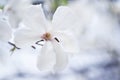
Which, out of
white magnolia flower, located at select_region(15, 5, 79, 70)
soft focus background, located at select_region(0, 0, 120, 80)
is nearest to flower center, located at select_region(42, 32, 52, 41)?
white magnolia flower, located at select_region(15, 5, 79, 70)

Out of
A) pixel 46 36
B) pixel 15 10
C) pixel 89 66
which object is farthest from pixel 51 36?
pixel 89 66

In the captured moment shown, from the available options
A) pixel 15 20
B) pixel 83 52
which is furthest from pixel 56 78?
pixel 15 20

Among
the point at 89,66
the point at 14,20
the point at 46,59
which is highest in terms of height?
the point at 89,66

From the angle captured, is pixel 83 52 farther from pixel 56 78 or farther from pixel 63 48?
pixel 63 48

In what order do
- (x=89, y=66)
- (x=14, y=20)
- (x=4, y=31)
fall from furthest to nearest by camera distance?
1. (x=89, y=66)
2. (x=14, y=20)
3. (x=4, y=31)

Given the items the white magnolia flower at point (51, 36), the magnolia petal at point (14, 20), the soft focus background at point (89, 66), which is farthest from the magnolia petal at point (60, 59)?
the soft focus background at point (89, 66)

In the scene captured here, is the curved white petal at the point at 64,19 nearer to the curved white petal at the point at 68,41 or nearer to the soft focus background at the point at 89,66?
the curved white petal at the point at 68,41

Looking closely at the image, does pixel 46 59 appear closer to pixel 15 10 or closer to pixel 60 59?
pixel 60 59

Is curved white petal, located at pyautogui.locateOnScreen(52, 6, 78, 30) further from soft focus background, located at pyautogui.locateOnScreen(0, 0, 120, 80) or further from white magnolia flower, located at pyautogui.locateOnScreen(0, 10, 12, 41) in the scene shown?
soft focus background, located at pyautogui.locateOnScreen(0, 0, 120, 80)
